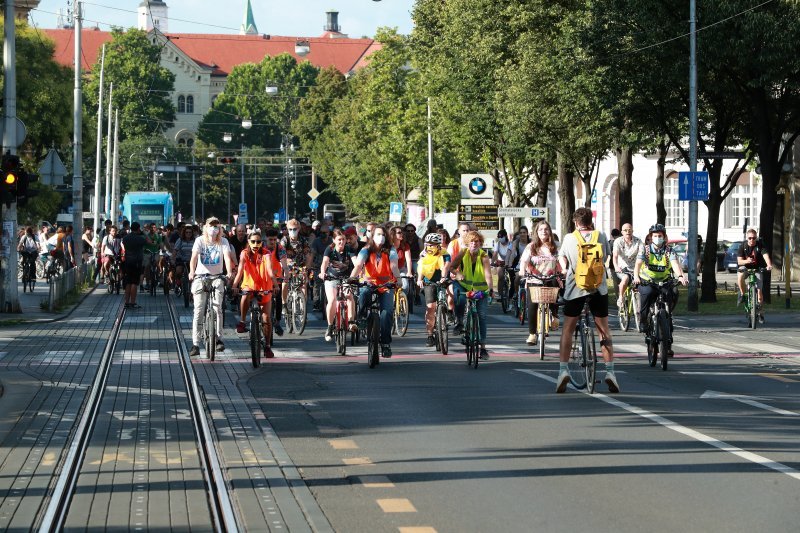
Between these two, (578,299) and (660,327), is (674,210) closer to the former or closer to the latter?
(660,327)

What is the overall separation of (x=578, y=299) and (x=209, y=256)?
627cm

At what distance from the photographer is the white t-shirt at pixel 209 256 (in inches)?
753

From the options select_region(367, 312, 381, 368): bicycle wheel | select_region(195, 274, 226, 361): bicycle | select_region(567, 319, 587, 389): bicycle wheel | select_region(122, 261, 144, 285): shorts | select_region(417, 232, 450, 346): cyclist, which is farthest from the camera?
select_region(122, 261, 144, 285): shorts

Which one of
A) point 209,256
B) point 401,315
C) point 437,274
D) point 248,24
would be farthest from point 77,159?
point 248,24

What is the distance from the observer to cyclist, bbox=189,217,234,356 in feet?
62.4

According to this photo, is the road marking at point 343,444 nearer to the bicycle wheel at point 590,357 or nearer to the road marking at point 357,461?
the road marking at point 357,461

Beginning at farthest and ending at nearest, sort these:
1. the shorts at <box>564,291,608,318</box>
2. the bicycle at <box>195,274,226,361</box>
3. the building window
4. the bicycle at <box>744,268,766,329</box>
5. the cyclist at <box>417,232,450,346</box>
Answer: the building window
the bicycle at <box>744,268,766,329</box>
the cyclist at <box>417,232,450,346</box>
the bicycle at <box>195,274,226,361</box>
the shorts at <box>564,291,608,318</box>

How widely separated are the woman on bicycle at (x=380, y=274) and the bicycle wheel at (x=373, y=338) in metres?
0.48

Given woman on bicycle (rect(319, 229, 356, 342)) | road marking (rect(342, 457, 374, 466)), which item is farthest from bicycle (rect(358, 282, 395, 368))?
road marking (rect(342, 457, 374, 466))

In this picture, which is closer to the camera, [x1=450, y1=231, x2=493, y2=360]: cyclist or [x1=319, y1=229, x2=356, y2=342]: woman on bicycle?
[x1=450, y1=231, x2=493, y2=360]: cyclist

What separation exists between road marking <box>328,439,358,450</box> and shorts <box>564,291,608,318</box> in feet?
12.7

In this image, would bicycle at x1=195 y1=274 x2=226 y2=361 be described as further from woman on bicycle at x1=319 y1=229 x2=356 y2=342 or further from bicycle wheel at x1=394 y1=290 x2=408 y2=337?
bicycle wheel at x1=394 y1=290 x2=408 y2=337

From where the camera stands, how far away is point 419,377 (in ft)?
54.0

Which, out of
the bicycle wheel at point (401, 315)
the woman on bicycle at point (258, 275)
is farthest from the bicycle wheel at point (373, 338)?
the bicycle wheel at point (401, 315)
